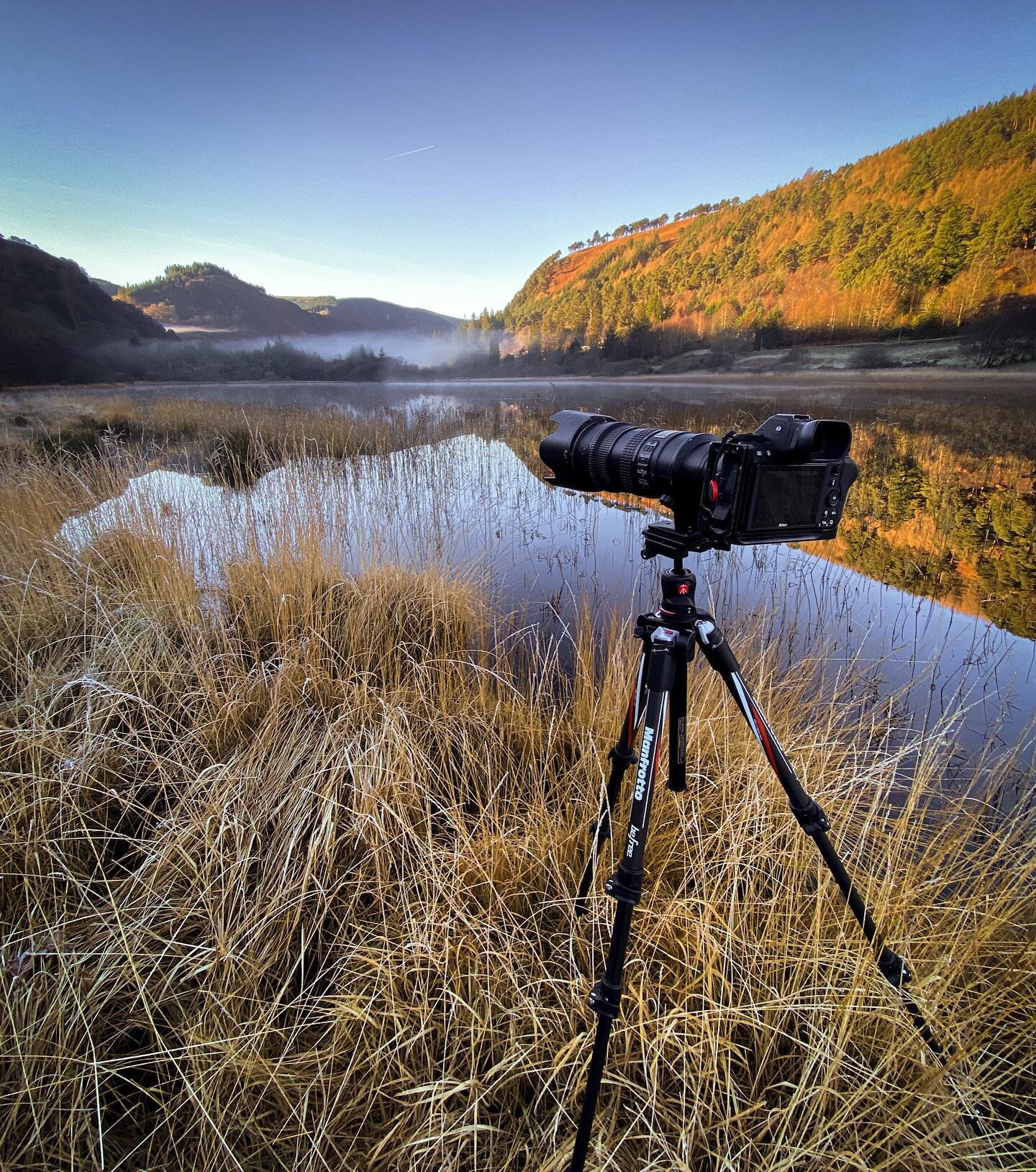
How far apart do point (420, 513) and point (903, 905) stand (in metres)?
5.96

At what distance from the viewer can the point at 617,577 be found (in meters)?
5.13

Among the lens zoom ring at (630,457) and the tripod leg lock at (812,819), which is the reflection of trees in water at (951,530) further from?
the lens zoom ring at (630,457)

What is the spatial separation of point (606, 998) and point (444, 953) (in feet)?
1.94

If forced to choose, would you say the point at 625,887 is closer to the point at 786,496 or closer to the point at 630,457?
the point at 786,496

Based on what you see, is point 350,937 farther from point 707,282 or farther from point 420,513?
point 707,282

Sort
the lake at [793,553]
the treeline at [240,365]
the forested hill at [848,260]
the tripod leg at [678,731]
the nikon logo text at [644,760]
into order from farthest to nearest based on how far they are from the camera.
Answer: the treeline at [240,365]
the forested hill at [848,260]
the lake at [793,553]
the tripod leg at [678,731]
the nikon logo text at [644,760]

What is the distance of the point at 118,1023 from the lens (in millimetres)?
1300

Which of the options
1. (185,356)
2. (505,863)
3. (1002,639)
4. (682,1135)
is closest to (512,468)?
(1002,639)

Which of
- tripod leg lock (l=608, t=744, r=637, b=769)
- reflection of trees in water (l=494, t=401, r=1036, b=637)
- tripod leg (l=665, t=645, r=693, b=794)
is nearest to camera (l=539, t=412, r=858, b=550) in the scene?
tripod leg (l=665, t=645, r=693, b=794)

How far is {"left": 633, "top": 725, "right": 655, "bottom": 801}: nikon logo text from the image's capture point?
100cm

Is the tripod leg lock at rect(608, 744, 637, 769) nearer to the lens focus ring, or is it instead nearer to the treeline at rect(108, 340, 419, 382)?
the lens focus ring

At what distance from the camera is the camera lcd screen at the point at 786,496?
3.19 ft

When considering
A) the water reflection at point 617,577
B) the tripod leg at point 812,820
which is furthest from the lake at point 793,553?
the tripod leg at point 812,820

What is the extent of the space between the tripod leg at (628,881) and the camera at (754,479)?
0.86ft
